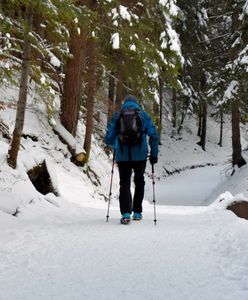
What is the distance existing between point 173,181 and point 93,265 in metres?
26.1

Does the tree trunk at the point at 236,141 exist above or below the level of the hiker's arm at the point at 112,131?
above

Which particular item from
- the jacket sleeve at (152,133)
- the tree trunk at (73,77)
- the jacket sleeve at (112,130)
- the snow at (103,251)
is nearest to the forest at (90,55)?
the tree trunk at (73,77)

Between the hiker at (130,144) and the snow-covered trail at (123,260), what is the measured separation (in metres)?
0.48

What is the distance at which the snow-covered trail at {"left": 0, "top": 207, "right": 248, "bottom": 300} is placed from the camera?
11.2ft

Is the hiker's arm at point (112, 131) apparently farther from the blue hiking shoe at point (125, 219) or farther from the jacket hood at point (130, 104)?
the blue hiking shoe at point (125, 219)

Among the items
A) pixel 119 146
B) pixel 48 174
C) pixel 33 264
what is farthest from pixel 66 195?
pixel 33 264

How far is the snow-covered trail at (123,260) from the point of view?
3416 millimetres

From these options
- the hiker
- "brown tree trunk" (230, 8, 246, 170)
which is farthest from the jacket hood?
"brown tree trunk" (230, 8, 246, 170)

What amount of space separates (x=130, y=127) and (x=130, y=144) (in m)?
0.30

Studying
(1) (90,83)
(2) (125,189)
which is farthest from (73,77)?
(2) (125,189)

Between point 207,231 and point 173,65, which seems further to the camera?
point 173,65

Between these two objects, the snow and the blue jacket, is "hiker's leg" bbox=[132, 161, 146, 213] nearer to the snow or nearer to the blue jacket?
the blue jacket

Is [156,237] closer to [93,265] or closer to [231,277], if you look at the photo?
[93,265]

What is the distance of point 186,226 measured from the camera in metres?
6.51
